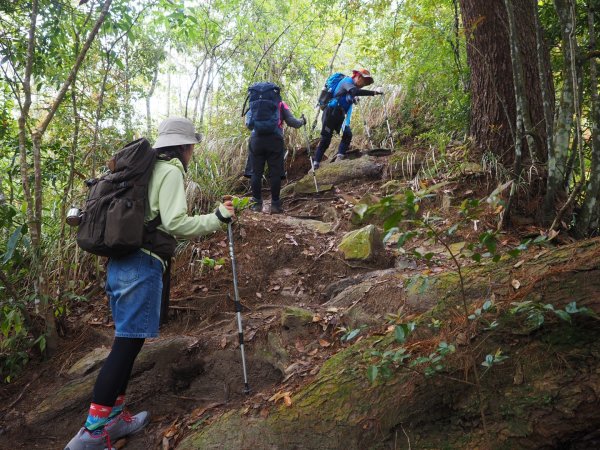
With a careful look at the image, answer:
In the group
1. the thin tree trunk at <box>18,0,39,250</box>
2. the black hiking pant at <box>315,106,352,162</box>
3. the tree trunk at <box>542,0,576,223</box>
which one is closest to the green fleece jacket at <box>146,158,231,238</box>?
the thin tree trunk at <box>18,0,39,250</box>

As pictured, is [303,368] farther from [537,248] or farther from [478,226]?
[478,226]

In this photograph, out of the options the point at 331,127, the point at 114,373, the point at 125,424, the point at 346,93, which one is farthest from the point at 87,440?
the point at 346,93

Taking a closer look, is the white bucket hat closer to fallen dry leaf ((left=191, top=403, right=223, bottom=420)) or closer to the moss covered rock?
fallen dry leaf ((left=191, top=403, right=223, bottom=420))

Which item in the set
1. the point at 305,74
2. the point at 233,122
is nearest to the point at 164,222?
the point at 233,122

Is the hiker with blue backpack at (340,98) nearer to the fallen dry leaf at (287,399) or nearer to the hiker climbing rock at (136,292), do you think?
the hiker climbing rock at (136,292)

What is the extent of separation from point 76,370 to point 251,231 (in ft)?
8.40

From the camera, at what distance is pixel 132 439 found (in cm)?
349

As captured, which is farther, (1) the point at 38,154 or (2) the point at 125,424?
(1) the point at 38,154

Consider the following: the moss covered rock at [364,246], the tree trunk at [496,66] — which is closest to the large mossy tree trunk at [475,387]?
the moss covered rock at [364,246]

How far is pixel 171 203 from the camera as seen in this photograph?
3043mm

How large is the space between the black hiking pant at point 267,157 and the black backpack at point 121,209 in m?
3.79

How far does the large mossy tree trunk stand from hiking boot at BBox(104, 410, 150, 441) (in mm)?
718

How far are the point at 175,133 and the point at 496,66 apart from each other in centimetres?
402

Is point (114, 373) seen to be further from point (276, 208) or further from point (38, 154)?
point (276, 208)
